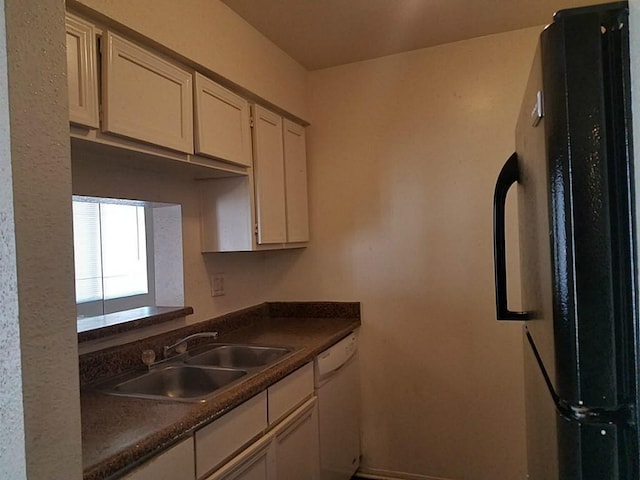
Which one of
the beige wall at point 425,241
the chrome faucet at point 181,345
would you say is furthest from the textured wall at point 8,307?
the beige wall at point 425,241

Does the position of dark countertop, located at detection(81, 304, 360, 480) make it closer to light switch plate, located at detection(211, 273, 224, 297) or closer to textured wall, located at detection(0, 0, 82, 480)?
textured wall, located at detection(0, 0, 82, 480)

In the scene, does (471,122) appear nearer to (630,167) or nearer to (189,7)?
(189,7)

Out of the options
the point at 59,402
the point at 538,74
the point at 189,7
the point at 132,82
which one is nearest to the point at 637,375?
the point at 538,74

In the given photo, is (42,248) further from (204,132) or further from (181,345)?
(181,345)

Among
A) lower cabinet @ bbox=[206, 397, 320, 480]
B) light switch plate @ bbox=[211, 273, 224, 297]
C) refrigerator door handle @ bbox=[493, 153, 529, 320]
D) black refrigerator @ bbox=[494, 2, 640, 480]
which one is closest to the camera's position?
black refrigerator @ bbox=[494, 2, 640, 480]

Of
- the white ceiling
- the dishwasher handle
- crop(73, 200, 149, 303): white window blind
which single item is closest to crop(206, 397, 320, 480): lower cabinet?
the dishwasher handle

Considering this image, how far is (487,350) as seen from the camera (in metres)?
2.36

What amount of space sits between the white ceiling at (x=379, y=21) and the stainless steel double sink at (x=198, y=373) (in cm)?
159

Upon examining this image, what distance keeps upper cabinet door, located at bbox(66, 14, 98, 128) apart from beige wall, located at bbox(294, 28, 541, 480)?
1.60m

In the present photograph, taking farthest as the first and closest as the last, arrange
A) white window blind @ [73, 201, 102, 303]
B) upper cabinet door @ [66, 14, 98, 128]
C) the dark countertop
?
white window blind @ [73, 201, 102, 303], upper cabinet door @ [66, 14, 98, 128], the dark countertop

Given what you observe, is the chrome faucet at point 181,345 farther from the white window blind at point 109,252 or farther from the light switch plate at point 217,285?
the white window blind at point 109,252

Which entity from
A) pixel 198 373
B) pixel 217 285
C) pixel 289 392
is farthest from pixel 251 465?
pixel 217 285

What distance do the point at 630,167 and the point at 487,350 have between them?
6.53 feet

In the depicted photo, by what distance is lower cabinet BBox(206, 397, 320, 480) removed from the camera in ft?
4.73
